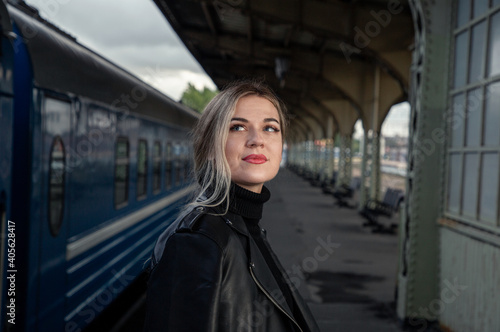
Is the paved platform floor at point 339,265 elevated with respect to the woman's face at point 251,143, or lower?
lower

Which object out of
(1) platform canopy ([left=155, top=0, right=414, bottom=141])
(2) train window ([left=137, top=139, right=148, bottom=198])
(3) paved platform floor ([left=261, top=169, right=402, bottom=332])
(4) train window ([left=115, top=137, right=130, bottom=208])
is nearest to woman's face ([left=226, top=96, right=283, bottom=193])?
(3) paved platform floor ([left=261, top=169, right=402, bottom=332])

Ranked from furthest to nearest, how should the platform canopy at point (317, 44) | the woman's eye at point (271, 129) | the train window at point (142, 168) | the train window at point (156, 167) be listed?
the platform canopy at point (317, 44)
the train window at point (156, 167)
the train window at point (142, 168)
the woman's eye at point (271, 129)

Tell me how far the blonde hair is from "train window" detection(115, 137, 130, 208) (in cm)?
437

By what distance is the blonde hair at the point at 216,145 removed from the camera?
62.5 inches

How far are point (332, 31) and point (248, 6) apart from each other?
1921mm

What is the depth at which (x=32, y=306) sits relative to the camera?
3.51 meters

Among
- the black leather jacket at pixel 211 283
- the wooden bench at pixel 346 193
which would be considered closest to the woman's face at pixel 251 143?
the black leather jacket at pixel 211 283

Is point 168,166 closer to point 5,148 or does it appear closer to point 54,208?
point 54,208

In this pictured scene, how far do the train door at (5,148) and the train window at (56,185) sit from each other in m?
0.67

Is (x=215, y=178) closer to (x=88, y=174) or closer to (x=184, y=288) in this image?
(x=184, y=288)

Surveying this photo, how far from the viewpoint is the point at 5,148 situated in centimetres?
Answer: 315

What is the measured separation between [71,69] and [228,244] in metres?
3.47

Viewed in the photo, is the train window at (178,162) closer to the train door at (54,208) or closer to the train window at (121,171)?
the train window at (121,171)

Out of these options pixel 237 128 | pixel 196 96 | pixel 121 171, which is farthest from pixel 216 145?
pixel 196 96
